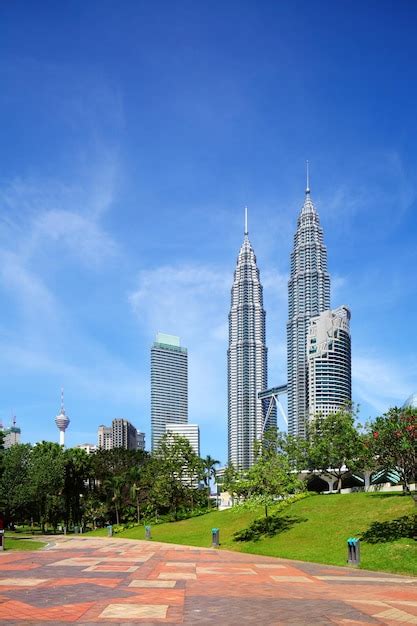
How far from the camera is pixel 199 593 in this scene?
1795cm

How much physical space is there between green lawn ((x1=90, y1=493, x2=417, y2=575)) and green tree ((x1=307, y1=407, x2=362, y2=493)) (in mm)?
20948

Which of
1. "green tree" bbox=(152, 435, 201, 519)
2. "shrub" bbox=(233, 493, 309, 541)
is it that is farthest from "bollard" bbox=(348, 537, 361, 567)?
"green tree" bbox=(152, 435, 201, 519)

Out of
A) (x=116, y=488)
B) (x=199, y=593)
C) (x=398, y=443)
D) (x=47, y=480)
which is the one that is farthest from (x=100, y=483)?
(x=199, y=593)

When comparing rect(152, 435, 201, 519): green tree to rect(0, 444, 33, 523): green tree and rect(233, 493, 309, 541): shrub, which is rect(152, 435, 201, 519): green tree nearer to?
rect(0, 444, 33, 523): green tree

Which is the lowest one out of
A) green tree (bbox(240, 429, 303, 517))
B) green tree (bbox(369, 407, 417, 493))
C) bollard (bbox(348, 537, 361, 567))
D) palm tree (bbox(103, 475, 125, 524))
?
palm tree (bbox(103, 475, 125, 524))

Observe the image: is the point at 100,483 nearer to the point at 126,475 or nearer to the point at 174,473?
the point at 126,475

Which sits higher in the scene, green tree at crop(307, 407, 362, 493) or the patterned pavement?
green tree at crop(307, 407, 362, 493)

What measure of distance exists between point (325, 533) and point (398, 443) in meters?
11.1

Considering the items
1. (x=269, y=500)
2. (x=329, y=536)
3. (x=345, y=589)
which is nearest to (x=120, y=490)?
(x=269, y=500)

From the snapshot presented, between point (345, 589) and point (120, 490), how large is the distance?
65.2 m

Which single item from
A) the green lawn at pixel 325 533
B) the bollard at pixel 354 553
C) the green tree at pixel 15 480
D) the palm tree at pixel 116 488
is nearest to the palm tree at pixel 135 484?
the palm tree at pixel 116 488

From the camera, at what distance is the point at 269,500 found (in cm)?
4122

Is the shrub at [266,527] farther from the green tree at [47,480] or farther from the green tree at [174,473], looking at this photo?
the green tree at [47,480]

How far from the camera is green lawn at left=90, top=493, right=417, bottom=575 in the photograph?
27.9 m
